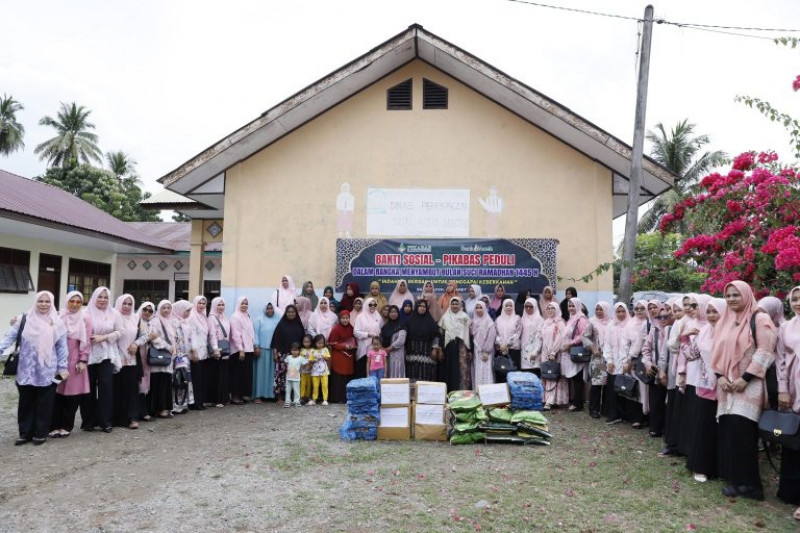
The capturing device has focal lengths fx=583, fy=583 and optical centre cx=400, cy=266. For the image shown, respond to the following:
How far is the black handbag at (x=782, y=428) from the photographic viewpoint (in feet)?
13.2

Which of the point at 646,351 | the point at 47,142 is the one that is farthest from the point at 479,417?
the point at 47,142


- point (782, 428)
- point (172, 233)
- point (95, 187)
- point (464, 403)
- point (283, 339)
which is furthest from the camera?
point (95, 187)

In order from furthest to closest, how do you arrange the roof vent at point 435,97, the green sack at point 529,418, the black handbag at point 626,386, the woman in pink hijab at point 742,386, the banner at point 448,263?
the roof vent at point 435,97, the banner at point 448,263, the black handbag at point 626,386, the green sack at point 529,418, the woman in pink hijab at point 742,386

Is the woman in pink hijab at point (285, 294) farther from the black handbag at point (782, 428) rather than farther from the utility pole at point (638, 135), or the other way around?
the black handbag at point (782, 428)

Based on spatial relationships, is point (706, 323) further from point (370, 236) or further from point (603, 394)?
point (370, 236)

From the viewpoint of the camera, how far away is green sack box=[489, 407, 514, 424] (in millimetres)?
5945

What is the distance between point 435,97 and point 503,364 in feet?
15.3

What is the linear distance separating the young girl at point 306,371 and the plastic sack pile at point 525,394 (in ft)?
10.2

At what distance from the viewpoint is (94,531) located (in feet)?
12.0

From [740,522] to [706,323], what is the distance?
→ 73.6 inches

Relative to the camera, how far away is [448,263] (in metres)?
9.28

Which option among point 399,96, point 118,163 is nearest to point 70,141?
point 118,163

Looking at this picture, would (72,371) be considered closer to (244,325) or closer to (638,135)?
(244,325)

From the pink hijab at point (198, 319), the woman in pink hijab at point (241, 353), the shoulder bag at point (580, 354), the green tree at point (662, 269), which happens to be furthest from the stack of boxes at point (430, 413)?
the pink hijab at point (198, 319)
